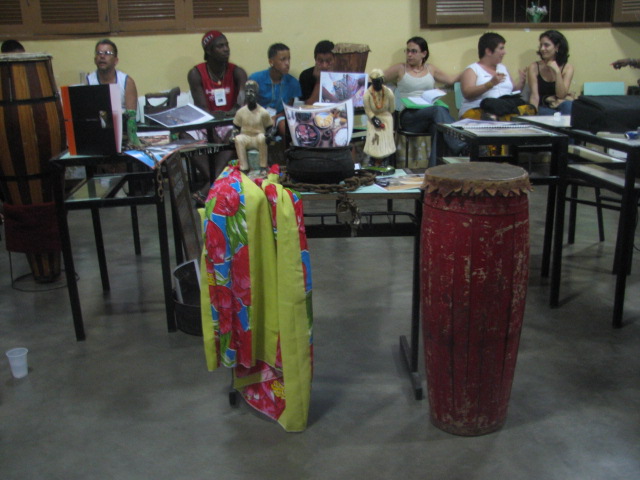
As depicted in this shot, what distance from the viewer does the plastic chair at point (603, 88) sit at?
6.54m

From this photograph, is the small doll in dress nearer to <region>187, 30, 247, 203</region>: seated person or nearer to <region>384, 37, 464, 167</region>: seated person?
<region>384, 37, 464, 167</region>: seated person

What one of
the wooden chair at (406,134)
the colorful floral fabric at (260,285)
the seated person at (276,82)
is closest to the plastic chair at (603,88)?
the wooden chair at (406,134)

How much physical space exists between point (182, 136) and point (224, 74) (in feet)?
4.56

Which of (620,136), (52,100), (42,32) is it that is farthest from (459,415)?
(42,32)

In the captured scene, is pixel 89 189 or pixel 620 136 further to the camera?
pixel 89 189

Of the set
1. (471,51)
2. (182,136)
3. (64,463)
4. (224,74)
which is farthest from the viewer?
(471,51)

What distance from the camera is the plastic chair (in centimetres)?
654

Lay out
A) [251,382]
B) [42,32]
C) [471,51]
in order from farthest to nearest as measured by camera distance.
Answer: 1. [471,51]
2. [42,32]
3. [251,382]

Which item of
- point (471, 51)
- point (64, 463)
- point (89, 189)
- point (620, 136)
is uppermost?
point (471, 51)

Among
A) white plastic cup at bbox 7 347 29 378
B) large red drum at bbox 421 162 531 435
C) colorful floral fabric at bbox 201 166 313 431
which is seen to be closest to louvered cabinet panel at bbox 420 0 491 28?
large red drum at bbox 421 162 531 435

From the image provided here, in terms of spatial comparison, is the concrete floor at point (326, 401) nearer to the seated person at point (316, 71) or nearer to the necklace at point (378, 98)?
the necklace at point (378, 98)

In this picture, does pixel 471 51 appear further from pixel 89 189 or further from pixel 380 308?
pixel 89 189

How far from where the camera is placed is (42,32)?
6.21m

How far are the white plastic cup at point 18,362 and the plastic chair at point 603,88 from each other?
18.8 feet
